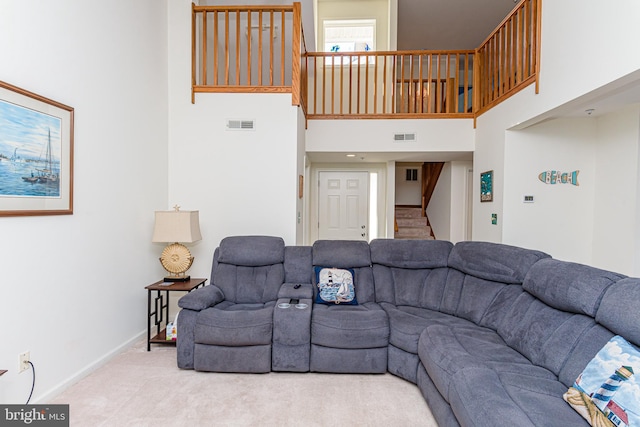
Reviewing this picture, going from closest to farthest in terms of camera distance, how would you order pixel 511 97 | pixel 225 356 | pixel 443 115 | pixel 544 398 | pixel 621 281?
pixel 544 398 < pixel 621 281 < pixel 225 356 < pixel 511 97 < pixel 443 115

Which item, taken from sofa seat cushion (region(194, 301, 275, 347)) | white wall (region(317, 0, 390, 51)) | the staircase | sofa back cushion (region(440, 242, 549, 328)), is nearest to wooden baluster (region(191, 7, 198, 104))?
sofa seat cushion (region(194, 301, 275, 347))

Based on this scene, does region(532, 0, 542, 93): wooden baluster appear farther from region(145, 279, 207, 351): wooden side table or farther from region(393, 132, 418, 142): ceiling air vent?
region(145, 279, 207, 351): wooden side table

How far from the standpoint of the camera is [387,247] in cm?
318

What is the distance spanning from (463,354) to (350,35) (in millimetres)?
5704

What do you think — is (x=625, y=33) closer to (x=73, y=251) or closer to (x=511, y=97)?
(x=511, y=97)

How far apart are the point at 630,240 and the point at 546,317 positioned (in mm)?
2181

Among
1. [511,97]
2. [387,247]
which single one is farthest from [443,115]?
[387,247]

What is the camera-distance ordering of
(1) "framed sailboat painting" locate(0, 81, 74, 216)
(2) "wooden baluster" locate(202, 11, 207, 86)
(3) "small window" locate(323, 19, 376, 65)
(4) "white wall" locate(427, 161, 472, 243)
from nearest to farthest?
(1) "framed sailboat painting" locate(0, 81, 74, 216) < (2) "wooden baluster" locate(202, 11, 207, 86) < (4) "white wall" locate(427, 161, 472, 243) < (3) "small window" locate(323, 19, 376, 65)

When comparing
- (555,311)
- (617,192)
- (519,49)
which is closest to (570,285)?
(555,311)

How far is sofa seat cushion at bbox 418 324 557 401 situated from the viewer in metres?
1.77

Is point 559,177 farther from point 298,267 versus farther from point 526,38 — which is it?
point 298,267

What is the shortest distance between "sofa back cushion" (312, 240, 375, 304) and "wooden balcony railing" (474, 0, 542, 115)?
7.40ft

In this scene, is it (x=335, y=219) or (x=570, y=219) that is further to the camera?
(x=335, y=219)

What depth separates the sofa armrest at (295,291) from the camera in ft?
9.19
